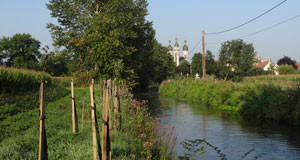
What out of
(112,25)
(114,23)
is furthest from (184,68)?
(112,25)

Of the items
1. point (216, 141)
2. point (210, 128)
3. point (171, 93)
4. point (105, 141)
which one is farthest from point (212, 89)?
point (105, 141)

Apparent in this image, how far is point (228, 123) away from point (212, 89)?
522 inches

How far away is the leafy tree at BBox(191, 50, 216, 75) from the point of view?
94.0 meters

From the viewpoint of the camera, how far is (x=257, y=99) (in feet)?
63.3

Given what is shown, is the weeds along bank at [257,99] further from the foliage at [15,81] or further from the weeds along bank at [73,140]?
the foliage at [15,81]

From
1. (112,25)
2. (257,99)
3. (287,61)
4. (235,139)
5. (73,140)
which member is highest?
(287,61)

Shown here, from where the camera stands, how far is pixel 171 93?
1609 inches

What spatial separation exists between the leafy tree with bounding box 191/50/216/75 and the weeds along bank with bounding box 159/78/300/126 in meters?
62.7

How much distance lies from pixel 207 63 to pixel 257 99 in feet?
253

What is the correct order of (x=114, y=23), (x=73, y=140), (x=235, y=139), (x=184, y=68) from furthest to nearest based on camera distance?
(x=184, y=68) < (x=114, y=23) < (x=235, y=139) < (x=73, y=140)

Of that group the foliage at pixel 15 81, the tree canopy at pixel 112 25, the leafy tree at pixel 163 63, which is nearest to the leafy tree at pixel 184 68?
the leafy tree at pixel 163 63

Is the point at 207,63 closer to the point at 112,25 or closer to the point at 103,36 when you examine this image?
the point at 112,25

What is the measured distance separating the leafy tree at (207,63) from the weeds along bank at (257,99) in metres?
62.7

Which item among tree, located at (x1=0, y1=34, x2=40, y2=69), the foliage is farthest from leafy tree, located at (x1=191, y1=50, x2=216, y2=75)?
the foliage
